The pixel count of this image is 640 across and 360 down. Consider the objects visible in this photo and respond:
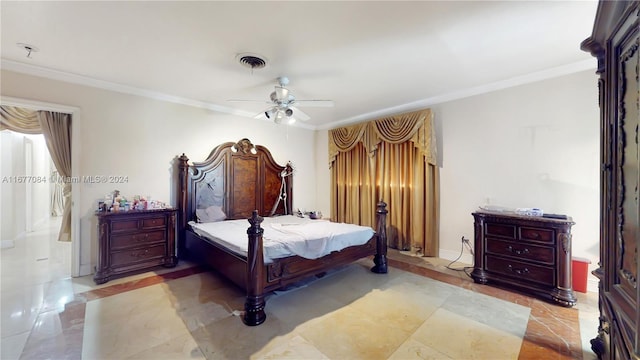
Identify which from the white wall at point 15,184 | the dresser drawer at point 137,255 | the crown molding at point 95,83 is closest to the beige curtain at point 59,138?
the crown molding at point 95,83

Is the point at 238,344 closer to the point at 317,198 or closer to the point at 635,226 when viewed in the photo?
the point at 635,226

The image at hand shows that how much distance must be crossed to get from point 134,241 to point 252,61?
2837 millimetres

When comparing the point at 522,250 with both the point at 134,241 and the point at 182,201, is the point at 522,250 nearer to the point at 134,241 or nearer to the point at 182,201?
the point at 182,201

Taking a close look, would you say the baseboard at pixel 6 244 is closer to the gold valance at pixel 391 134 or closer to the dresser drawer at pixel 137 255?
the dresser drawer at pixel 137 255

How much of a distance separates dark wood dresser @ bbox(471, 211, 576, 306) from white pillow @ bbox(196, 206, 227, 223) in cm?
388

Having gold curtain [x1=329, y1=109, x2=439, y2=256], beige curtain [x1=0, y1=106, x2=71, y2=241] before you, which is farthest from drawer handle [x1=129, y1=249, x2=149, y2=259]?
gold curtain [x1=329, y1=109, x2=439, y2=256]

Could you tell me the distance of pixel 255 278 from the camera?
2295mm

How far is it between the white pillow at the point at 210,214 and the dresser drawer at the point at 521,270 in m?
4.00

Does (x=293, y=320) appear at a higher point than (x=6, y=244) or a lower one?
lower

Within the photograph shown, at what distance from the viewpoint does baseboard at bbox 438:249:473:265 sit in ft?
12.4

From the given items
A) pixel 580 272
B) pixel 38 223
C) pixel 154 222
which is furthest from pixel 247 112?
pixel 38 223

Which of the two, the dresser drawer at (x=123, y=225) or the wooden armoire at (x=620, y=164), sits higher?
the wooden armoire at (x=620, y=164)

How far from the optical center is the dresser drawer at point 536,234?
2.68 m

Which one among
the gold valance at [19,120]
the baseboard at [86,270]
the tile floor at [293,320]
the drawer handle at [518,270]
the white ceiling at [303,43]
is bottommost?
the tile floor at [293,320]
